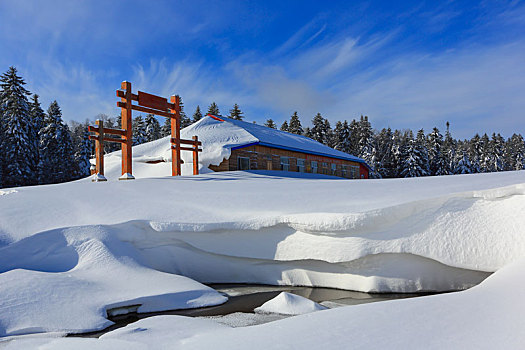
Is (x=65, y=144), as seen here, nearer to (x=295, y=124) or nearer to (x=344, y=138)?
(x=295, y=124)

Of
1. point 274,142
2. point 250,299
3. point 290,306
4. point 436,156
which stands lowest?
point 250,299

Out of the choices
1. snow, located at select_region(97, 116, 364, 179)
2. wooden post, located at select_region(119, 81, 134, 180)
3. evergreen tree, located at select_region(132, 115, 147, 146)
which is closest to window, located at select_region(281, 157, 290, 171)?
snow, located at select_region(97, 116, 364, 179)

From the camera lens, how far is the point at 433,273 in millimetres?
5141

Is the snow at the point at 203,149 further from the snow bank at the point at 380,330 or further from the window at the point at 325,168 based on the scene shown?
the snow bank at the point at 380,330

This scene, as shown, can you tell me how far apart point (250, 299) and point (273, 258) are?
0.85 metres

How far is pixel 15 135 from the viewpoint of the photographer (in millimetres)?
28266

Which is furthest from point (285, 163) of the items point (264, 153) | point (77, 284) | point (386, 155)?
point (386, 155)

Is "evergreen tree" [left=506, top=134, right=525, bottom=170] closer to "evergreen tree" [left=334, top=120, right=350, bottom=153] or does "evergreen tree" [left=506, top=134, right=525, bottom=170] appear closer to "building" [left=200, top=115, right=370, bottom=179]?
"evergreen tree" [left=334, top=120, right=350, bottom=153]

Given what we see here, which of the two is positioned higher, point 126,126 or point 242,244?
point 126,126

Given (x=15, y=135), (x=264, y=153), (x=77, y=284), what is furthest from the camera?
(x=15, y=135)

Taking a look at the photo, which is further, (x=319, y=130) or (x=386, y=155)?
(x=386, y=155)

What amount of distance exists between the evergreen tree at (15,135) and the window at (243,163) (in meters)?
21.1

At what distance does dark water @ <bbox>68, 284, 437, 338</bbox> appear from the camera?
14.2 feet

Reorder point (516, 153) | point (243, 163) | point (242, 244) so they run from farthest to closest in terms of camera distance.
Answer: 1. point (516, 153)
2. point (243, 163)
3. point (242, 244)
